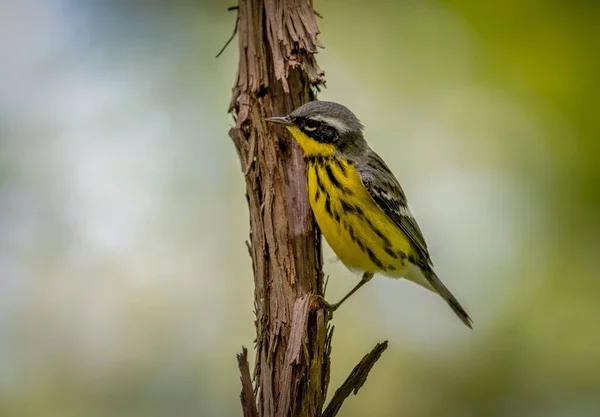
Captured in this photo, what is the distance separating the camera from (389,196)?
3.94 metres

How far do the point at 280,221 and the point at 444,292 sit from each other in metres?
1.47

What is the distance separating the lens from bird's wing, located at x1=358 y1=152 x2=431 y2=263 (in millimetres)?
3873

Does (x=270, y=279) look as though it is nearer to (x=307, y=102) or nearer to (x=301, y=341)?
(x=301, y=341)

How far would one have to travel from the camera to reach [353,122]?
386 centimetres

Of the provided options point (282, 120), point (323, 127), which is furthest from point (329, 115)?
point (282, 120)

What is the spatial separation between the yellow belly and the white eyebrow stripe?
164 mm

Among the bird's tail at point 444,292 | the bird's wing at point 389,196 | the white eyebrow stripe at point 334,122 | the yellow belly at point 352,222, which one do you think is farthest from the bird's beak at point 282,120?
the bird's tail at point 444,292

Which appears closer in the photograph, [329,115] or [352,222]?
[329,115]

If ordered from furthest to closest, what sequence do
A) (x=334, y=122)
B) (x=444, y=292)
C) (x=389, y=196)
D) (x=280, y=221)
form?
(x=444, y=292), (x=389, y=196), (x=334, y=122), (x=280, y=221)

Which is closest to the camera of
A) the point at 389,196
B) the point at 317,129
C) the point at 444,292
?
the point at 317,129

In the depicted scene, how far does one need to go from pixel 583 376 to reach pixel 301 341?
2890mm

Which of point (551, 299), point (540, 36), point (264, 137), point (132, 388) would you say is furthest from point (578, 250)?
point (132, 388)

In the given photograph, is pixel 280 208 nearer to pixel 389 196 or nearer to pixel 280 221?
pixel 280 221

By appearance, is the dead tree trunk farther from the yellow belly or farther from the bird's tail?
the bird's tail
